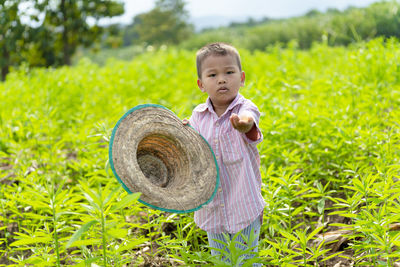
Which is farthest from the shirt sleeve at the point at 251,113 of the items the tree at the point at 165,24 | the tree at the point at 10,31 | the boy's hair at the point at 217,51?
the tree at the point at 165,24

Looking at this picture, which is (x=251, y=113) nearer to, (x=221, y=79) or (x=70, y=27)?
(x=221, y=79)

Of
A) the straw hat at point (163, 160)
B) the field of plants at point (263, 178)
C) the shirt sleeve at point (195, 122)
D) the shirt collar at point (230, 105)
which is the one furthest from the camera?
the shirt sleeve at point (195, 122)

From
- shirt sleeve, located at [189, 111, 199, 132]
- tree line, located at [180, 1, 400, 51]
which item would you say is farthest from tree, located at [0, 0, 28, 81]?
tree line, located at [180, 1, 400, 51]

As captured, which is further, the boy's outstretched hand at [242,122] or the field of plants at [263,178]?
the field of plants at [263,178]

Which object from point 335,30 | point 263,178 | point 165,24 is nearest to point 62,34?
point 335,30

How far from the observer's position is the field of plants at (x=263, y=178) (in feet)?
6.70

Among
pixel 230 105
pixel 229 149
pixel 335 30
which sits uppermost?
pixel 335 30

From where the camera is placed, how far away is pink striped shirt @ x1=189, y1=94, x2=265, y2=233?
2.13m

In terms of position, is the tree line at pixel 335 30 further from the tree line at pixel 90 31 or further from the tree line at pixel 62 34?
the tree line at pixel 62 34

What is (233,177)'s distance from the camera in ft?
7.20

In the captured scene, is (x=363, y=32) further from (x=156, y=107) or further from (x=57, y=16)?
(x=156, y=107)

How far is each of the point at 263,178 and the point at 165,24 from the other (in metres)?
37.6

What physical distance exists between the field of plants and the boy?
20 cm

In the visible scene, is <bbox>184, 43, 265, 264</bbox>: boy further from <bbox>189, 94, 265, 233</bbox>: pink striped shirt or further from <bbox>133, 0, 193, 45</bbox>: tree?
<bbox>133, 0, 193, 45</bbox>: tree
